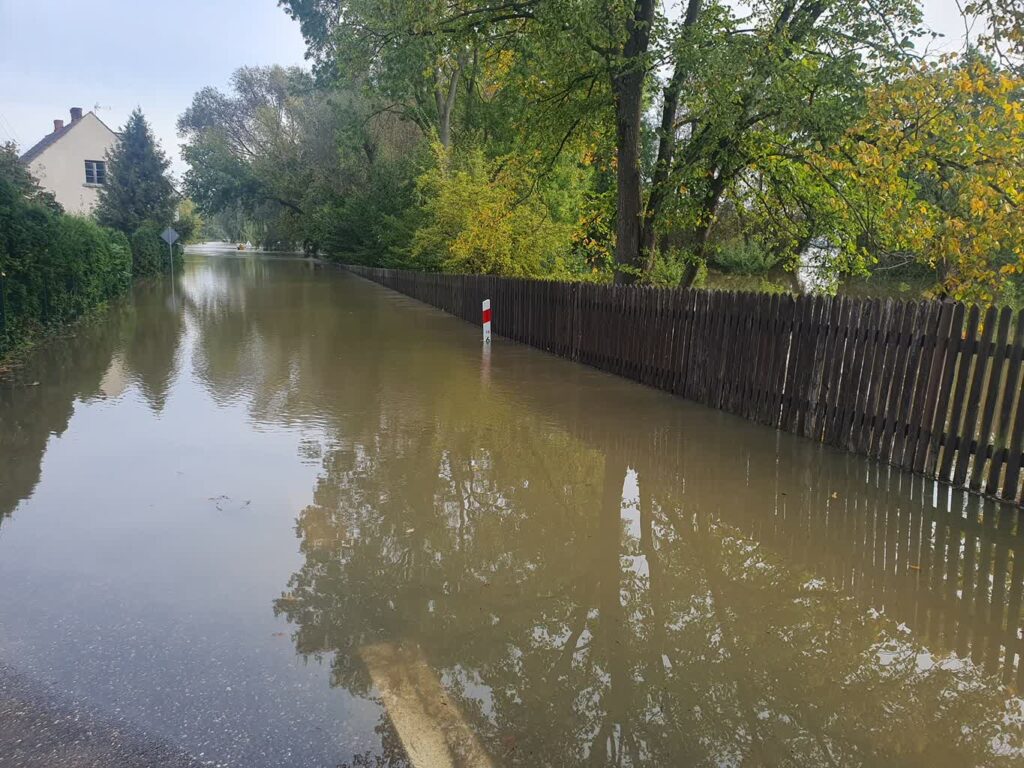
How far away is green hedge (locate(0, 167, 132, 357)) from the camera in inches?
475

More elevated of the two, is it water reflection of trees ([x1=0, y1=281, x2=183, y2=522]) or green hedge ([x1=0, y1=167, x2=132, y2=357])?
green hedge ([x1=0, y1=167, x2=132, y2=357])

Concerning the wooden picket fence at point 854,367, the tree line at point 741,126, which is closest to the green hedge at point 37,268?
the tree line at point 741,126

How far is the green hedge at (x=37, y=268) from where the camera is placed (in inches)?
475

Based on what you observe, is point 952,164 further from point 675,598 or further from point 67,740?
point 67,740

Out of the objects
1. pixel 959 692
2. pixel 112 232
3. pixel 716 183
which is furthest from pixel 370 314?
pixel 959 692

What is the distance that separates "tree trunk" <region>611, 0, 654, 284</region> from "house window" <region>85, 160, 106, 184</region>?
47880 mm

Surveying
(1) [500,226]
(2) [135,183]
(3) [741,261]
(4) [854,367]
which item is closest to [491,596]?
(4) [854,367]

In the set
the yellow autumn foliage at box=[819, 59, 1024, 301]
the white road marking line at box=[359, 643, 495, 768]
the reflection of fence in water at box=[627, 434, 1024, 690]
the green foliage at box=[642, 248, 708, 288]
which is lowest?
the white road marking line at box=[359, 643, 495, 768]

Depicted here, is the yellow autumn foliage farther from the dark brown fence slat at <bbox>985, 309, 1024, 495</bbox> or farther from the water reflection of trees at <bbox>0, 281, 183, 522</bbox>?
the water reflection of trees at <bbox>0, 281, 183, 522</bbox>

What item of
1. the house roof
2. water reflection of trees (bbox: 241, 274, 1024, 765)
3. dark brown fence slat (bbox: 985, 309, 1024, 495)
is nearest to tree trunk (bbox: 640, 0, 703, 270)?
water reflection of trees (bbox: 241, 274, 1024, 765)

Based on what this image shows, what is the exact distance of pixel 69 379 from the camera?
10.7 metres

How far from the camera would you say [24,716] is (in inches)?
122

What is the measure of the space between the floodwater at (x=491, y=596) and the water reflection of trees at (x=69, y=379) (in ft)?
0.26

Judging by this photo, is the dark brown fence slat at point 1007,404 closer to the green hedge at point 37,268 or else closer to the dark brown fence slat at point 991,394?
the dark brown fence slat at point 991,394
